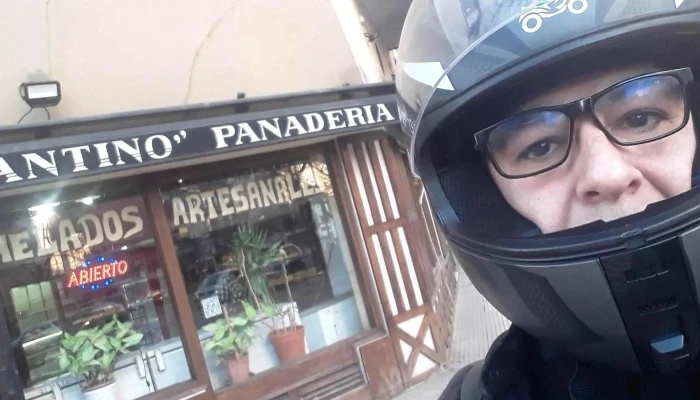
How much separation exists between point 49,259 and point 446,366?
341 centimetres

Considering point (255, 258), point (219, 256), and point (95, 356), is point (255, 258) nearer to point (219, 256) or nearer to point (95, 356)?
point (219, 256)

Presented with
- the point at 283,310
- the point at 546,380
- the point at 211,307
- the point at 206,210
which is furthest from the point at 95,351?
the point at 546,380

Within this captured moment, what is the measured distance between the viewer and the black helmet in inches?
35.1

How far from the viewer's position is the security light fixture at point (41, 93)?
405cm

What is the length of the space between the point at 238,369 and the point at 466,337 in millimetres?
2432

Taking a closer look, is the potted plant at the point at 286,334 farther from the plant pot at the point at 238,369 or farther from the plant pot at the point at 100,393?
the plant pot at the point at 100,393

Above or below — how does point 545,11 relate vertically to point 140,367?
above

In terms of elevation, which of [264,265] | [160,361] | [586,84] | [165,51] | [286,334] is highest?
[165,51]

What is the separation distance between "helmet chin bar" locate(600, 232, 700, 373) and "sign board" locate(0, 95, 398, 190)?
332cm

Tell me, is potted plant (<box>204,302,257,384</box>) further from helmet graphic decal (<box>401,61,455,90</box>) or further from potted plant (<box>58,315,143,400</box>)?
helmet graphic decal (<box>401,61,455,90</box>)

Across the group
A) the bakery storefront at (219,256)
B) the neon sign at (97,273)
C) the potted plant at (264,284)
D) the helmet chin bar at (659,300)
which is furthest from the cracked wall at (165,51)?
the helmet chin bar at (659,300)

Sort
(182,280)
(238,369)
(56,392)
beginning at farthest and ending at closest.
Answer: (238,369) → (182,280) → (56,392)

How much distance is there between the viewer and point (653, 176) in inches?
37.4

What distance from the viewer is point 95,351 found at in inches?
170
